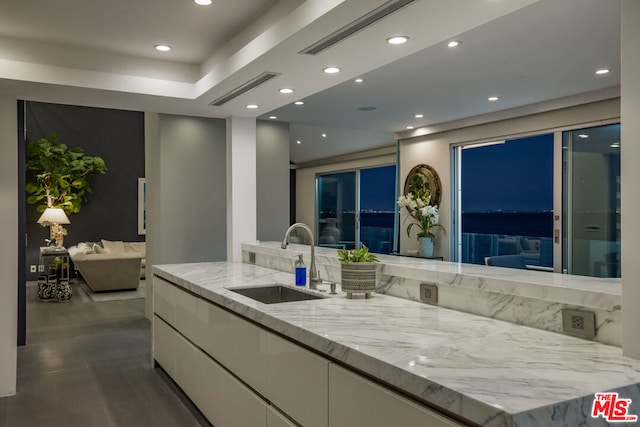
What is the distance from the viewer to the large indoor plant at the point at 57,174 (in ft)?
28.3

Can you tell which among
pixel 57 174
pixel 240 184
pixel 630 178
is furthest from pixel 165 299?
pixel 57 174

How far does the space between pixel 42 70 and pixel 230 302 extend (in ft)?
7.15

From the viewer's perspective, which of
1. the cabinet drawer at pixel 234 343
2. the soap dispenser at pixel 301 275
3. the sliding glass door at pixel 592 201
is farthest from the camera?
the sliding glass door at pixel 592 201

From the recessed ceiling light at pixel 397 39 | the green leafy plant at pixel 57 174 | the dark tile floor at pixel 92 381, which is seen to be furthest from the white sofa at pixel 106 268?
the recessed ceiling light at pixel 397 39

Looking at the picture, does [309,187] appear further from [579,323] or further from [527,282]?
[579,323]

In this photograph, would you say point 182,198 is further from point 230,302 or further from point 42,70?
point 230,302

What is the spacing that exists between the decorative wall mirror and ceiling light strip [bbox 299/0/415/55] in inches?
191

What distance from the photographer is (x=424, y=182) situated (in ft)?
24.6

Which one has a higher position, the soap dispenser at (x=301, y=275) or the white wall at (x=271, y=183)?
the white wall at (x=271, y=183)

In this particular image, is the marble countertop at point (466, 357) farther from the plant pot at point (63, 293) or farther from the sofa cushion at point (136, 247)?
the sofa cushion at point (136, 247)

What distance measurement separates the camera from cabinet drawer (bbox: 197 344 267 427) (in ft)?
7.71

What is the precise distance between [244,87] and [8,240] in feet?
6.52

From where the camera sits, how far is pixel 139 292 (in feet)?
25.9

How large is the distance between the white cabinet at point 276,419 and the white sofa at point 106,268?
6185 millimetres
